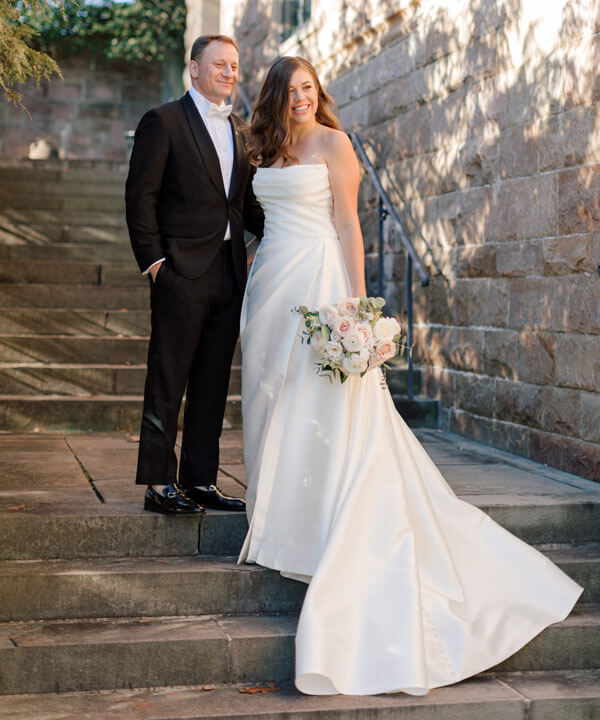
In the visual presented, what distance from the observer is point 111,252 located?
28.7 feet

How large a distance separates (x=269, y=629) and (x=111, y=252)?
5.33m

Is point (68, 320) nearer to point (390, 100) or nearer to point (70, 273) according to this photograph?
point (70, 273)

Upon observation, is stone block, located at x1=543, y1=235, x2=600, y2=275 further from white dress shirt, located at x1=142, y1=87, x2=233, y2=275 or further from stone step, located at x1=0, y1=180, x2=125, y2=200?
stone step, located at x1=0, y1=180, x2=125, y2=200

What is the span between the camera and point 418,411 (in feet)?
23.2

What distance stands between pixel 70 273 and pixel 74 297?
44cm

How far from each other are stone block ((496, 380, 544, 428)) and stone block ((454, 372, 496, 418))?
0.26 ft

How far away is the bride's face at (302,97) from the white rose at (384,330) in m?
0.96

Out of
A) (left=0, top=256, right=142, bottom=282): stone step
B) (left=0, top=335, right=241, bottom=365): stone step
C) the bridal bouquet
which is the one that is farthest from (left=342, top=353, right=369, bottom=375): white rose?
(left=0, top=256, right=142, bottom=282): stone step

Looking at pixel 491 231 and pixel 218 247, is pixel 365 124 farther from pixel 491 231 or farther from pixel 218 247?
pixel 218 247

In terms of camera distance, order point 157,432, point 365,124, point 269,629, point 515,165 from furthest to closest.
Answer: point 365,124 → point 515,165 → point 157,432 → point 269,629

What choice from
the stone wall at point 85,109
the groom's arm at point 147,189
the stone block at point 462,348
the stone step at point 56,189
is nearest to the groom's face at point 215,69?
the groom's arm at point 147,189

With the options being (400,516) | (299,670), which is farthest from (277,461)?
(299,670)

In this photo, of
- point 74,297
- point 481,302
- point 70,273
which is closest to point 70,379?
point 74,297

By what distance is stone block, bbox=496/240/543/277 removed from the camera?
232 inches
